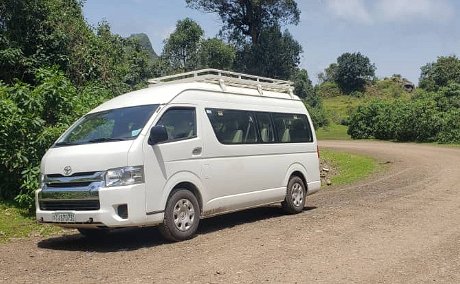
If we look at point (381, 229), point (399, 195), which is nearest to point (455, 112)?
point (399, 195)

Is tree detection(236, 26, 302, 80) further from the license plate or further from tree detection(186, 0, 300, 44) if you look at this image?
the license plate

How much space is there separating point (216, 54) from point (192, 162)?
33409mm

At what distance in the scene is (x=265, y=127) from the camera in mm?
10070

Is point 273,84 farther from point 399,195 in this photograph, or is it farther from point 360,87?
point 360,87

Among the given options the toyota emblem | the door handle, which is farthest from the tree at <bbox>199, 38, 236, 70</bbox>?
the toyota emblem

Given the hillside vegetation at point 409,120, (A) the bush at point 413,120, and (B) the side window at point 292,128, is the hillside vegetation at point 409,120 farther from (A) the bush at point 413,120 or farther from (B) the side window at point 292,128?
(B) the side window at point 292,128

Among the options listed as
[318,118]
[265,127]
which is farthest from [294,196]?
[318,118]

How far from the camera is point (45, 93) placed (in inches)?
428

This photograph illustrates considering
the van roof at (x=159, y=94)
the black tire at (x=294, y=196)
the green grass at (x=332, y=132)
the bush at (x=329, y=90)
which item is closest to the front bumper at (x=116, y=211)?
the van roof at (x=159, y=94)

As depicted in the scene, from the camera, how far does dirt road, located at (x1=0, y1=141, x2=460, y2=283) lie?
235 inches

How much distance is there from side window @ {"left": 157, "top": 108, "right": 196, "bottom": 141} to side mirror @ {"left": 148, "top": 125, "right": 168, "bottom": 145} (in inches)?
12.2

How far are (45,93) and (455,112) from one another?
27.9 m

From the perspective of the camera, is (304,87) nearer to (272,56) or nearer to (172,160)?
(272,56)

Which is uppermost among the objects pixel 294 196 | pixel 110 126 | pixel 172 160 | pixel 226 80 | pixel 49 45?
pixel 49 45
